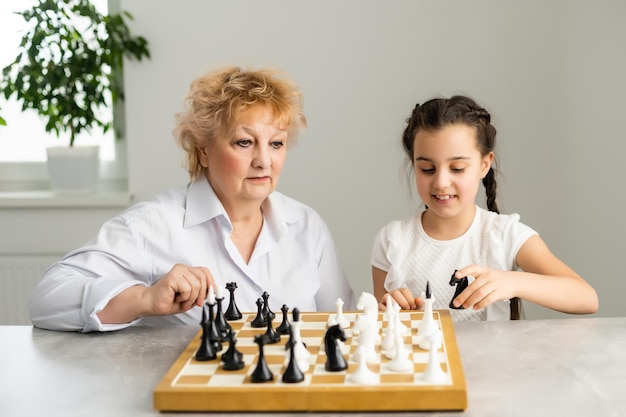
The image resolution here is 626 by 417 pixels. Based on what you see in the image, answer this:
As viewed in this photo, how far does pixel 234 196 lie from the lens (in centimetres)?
231

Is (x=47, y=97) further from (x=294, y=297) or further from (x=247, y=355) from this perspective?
(x=247, y=355)

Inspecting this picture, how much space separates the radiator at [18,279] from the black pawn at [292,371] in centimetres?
277

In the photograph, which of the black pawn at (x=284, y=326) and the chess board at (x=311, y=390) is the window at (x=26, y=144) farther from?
the chess board at (x=311, y=390)

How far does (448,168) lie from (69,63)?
2.27 m

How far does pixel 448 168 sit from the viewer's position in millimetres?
2230

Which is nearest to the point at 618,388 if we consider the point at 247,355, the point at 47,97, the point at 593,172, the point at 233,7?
the point at 247,355

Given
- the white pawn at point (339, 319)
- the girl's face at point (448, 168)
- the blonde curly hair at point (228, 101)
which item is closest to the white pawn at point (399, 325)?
the white pawn at point (339, 319)

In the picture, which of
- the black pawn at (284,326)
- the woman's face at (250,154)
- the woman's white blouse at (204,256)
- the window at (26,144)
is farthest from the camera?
the window at (26,144)

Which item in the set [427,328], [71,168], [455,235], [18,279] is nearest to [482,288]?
[427,328]

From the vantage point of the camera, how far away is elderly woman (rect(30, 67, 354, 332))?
2.22m

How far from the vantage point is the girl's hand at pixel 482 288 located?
1.88 m

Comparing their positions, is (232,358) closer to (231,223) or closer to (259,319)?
(259,319)

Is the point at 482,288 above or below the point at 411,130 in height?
below

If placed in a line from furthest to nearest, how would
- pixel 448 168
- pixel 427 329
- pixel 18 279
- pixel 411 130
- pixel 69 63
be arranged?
1. pixel 18 279
2. pixel 69 63
3. pixel 411 130
4. pixel 448 168
5. pixel 427 329
